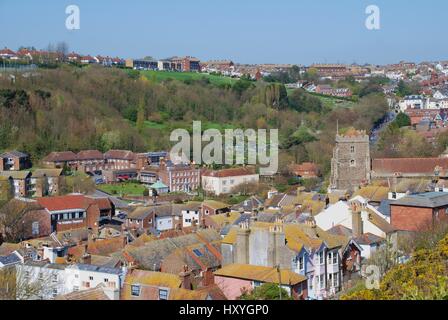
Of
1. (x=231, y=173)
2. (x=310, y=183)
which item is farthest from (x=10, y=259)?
(x=231, y=173)

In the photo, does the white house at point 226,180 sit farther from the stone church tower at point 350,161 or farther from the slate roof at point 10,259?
the slate roof at point 10,259

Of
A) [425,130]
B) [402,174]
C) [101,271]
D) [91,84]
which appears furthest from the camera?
[91,84]

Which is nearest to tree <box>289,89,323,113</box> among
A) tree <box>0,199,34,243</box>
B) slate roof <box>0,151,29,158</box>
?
slate roof <box>0,151,29,158</box>

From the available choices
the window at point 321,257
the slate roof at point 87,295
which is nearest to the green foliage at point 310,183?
the window at point 321,257

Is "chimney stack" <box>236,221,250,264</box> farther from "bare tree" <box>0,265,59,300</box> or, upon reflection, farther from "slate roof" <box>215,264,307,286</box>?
"bare tree" <box>0,265,59,300</box>
